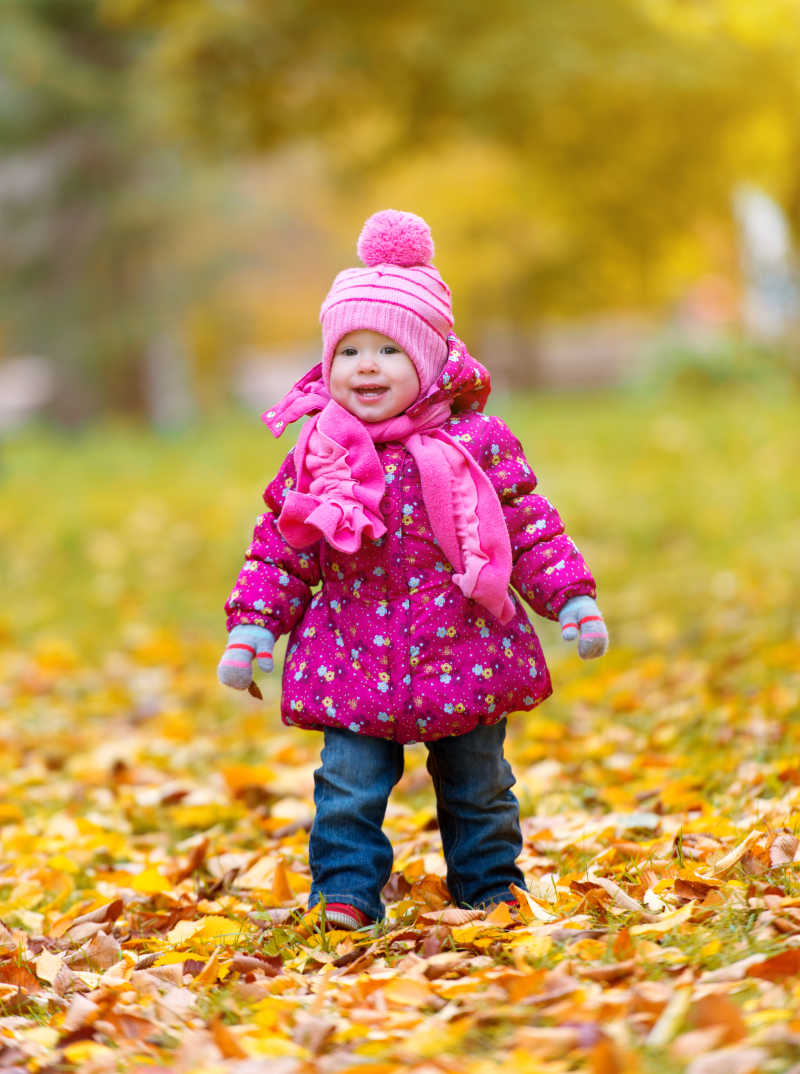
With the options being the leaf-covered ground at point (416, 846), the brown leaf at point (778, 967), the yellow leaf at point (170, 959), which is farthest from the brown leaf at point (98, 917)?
the brown leaf at point (778, 967)

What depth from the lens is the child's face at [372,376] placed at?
2.94 m

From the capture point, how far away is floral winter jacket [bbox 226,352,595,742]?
9.45 feet

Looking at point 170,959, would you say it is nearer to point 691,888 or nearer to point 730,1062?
point 691,888

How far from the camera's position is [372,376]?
9.63 feet

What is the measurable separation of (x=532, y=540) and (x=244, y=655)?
0.66 metres

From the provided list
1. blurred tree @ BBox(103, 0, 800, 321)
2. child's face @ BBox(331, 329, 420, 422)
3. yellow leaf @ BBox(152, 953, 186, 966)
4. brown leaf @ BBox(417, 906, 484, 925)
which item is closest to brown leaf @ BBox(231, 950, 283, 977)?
yellow leaf @ BBox(152, 953, 186, 966)

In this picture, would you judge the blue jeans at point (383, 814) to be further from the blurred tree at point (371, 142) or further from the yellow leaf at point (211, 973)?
the blurred tree at point (371, 142)

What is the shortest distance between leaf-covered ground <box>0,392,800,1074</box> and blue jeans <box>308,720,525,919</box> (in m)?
0.10

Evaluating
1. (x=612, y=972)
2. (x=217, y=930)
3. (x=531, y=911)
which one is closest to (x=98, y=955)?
(x=217, y=930)

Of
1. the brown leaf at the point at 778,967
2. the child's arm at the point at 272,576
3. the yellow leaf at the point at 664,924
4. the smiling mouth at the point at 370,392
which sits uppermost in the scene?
the smiling mouth at the point at 370,392

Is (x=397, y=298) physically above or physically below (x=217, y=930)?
above

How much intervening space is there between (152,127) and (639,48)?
31.1 feet

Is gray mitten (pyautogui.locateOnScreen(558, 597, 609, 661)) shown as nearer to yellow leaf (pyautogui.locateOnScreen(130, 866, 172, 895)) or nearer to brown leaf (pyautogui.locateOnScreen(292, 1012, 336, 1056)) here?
brown leaf (pyautogui.locateOnScreen(292, 1012, 336, 1056))

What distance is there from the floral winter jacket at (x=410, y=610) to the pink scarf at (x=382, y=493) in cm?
5
